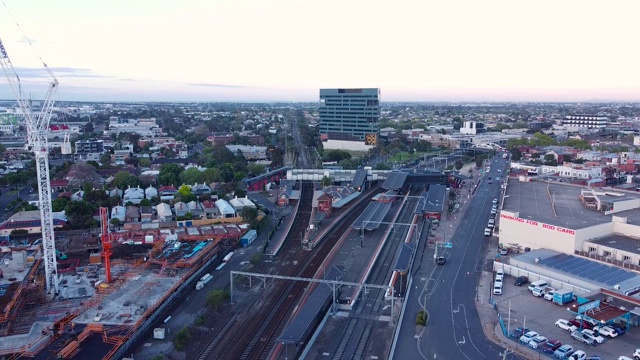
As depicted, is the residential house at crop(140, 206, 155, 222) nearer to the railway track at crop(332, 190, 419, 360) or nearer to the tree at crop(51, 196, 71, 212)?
the tree at crop(51, 196, 71, 212)

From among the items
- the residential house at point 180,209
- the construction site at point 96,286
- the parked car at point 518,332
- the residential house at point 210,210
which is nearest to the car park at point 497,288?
the parked car at point 518,332

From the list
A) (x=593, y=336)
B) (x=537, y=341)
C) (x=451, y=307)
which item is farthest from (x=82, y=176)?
(x=593, y=336)

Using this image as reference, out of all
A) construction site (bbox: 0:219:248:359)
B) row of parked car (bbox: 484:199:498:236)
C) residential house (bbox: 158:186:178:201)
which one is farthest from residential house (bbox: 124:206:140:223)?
row of parked car (bbox: 484:199:498:236)

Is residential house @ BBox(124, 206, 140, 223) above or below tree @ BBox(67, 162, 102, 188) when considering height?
below

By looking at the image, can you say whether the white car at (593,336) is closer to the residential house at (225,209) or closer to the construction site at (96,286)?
the construction site at (96,286)

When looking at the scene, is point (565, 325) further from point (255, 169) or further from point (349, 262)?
point (255, 169)

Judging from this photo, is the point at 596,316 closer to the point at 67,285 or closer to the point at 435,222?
the point at 435,222

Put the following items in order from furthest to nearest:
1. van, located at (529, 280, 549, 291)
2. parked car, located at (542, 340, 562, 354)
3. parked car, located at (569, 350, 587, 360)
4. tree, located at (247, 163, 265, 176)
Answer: tree, located at (247, 163, 265, 176)
van, located at (529, 280, 549, 291)
parked car, located at (542, 340, 562, 354)
parked car, located at (569, 350, 587, 360)
